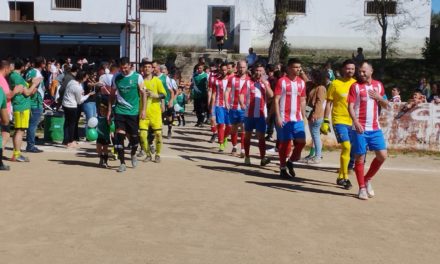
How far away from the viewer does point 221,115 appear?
44.3ft

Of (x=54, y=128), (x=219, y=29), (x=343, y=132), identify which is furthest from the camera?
(x=219, y=29)

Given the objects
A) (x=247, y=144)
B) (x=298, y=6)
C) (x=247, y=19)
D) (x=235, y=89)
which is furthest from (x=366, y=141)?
(x=298, y=6)

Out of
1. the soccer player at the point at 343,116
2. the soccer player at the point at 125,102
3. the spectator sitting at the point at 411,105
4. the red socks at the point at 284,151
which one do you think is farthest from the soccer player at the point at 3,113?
the spectator sitting at the point at 411,105

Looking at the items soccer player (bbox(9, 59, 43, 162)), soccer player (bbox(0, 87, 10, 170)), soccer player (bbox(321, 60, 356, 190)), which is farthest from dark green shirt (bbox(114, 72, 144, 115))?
soccer player (bbox(321, 60, 356, 190))

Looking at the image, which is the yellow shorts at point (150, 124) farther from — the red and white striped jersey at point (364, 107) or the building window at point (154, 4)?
the building window at point (154, 4)

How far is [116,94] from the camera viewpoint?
1050 cm

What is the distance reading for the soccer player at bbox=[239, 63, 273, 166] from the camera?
38.1 ft

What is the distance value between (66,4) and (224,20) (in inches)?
310

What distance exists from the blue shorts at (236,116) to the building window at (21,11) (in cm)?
2227

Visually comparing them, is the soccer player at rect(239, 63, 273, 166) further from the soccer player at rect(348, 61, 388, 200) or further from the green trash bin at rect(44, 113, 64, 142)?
the green trash bin at rect(44, 113, 64, 142)

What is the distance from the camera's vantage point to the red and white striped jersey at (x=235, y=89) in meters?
12.5

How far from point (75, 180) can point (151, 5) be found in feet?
77.2

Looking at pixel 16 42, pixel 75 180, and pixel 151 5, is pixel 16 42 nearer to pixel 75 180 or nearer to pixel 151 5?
pixel 151 5

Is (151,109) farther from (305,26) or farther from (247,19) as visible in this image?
(305,26)
